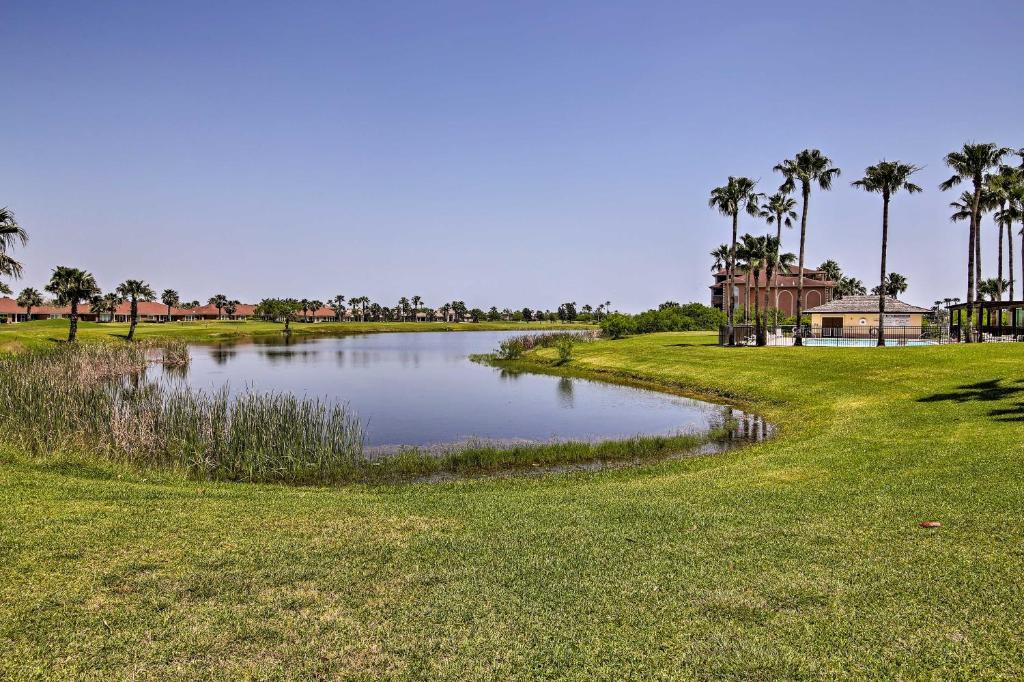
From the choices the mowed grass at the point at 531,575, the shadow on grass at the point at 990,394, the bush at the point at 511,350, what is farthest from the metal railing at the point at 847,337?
the mowed grass at the point at 531,575

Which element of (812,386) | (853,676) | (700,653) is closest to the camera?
(853,676)

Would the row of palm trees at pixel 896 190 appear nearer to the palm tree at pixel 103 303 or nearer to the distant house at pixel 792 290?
the distant house at pixel 792 290

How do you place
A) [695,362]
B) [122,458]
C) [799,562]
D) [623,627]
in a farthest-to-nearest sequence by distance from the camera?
[695,362], [122,458], [799,562], [623,627]

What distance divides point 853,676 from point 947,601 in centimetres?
199

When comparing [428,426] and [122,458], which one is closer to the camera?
[122,458]

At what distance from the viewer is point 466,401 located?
32.7 metres

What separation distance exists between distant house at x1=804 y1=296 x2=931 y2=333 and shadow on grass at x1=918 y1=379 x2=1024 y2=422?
137 ft

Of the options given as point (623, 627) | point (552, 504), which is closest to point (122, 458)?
point (552, 504)

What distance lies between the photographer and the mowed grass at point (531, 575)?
221 inches

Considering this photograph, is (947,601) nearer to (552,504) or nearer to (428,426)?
(552,504)

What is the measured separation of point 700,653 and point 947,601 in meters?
2.79

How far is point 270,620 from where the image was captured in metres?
6.30

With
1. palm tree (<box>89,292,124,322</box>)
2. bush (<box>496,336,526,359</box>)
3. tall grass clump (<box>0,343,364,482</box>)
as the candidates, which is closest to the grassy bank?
palm tree (<box>89,292,124,322</box>)

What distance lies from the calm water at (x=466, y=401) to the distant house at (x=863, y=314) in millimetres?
35115
